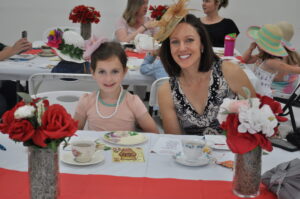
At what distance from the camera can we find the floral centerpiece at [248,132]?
1.24m

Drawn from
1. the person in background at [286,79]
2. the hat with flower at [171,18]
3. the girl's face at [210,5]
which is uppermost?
the hat with flower at [171,18]

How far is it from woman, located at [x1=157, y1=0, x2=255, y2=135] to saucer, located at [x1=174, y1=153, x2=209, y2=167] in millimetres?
642

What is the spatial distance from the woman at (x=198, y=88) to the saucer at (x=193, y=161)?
0.64 meters

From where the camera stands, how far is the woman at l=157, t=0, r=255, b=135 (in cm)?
226

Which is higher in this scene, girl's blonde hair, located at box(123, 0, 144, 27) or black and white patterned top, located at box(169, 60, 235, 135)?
girl's blonde hair, located at box(123, 0, 144, 27)

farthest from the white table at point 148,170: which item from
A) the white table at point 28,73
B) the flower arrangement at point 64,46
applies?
the white table at point 28,73

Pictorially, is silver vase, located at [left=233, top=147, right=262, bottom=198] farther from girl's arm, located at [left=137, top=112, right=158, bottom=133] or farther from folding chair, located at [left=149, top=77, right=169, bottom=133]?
folding chair, located at [left=149, top=77, right=169, bottom=133]

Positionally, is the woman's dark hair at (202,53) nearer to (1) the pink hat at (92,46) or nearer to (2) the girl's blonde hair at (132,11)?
(1) the pink hat at (92,46)

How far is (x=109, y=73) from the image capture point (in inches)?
87.4

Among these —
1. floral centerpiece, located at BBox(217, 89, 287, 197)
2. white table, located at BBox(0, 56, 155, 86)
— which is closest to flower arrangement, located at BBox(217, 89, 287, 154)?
floral centerpiece, located at BBox(217, 89, 287, 197)

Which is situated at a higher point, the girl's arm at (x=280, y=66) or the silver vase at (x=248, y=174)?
the silver vase at (x=248, y=174)

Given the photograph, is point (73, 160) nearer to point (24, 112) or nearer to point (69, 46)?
point (24, 112)

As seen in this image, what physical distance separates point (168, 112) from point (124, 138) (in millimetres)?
516

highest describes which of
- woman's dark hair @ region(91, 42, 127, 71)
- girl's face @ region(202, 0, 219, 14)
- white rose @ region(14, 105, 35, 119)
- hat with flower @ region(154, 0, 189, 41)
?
hat with flower @ region(154, 0, 189, 41)
